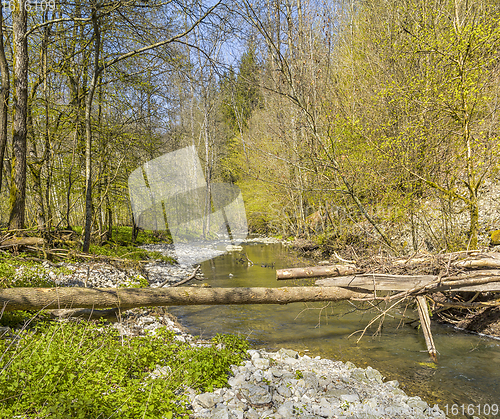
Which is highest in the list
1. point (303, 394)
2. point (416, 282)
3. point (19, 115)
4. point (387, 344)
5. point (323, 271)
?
point (19, 115)

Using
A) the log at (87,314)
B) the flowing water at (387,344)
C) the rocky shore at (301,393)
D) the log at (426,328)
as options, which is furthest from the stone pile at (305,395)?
the log at (87,314)

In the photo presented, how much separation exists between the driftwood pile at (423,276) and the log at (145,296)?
0.27m

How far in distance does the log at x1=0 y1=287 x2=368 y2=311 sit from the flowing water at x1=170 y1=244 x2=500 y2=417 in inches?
20.5

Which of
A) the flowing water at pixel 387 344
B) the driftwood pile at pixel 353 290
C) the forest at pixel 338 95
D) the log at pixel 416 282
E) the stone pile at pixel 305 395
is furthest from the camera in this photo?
the forest at pixel 338 95

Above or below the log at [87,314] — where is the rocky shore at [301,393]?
below

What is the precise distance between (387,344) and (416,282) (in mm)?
1489

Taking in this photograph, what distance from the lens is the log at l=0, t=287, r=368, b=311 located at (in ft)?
13.9

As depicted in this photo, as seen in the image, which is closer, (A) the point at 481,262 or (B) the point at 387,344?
(A) the point at 481,262

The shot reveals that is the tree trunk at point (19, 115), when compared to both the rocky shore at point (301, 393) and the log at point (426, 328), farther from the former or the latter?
the log at point (426, 328)

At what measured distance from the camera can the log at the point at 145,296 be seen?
423cm

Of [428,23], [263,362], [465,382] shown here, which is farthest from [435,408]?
[428,23]

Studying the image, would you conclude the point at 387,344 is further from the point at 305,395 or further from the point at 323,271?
the point at 305,395

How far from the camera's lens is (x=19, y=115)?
7160mm

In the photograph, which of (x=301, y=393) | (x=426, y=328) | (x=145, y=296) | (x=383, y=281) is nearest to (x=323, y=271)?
(x=383, y=281)
